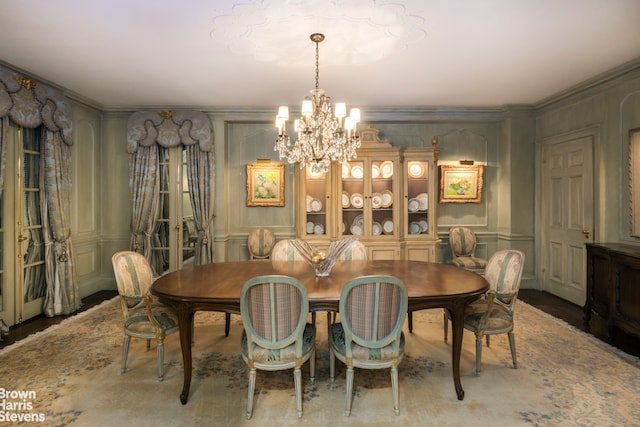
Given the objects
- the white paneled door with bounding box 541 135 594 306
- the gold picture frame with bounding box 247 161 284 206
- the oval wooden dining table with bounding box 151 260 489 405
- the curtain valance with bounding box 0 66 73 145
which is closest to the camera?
the oval wooden dining table with bounding box 151 260 489 405

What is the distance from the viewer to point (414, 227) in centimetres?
513

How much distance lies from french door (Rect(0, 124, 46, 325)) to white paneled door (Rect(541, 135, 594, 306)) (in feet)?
19.6

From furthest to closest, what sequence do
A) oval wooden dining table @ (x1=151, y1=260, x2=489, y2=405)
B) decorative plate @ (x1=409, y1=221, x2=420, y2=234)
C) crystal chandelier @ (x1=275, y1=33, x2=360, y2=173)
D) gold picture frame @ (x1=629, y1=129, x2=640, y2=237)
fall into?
1. decorative plate @ (x1=409, y1=221, x2=420, y2=234)
2. gold picture frame @ (x1=629, y1=129, x2=640, y2=237)
3. crystal chandelier @ (x1=275, y1=33, x2=360, y2=173)
4. oval wooden dining table @ (x1=151, y1=260, x2=489, y2=405)

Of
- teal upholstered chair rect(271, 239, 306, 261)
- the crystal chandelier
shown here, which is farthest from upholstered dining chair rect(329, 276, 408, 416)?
teal upholstered chair rect(271, 239, 306, 261)

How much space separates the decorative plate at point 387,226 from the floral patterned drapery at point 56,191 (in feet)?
12.3

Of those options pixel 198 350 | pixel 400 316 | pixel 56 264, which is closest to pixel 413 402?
pixel 400 316

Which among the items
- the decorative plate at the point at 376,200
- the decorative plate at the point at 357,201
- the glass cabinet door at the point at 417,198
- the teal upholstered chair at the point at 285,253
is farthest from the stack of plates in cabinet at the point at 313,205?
the teal upholstered chair at the point at 285,253

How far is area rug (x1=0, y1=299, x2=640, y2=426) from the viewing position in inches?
87.0

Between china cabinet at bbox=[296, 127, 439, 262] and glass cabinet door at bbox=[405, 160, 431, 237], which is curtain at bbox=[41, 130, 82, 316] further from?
glass cabinet door at bbox=[405, 160, 431, 237]

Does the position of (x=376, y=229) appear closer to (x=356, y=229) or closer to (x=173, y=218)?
(x=356, y=229)

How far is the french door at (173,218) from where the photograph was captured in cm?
521

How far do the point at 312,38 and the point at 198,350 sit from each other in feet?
8.68

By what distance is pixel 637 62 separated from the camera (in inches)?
139

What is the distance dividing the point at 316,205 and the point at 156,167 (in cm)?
221
